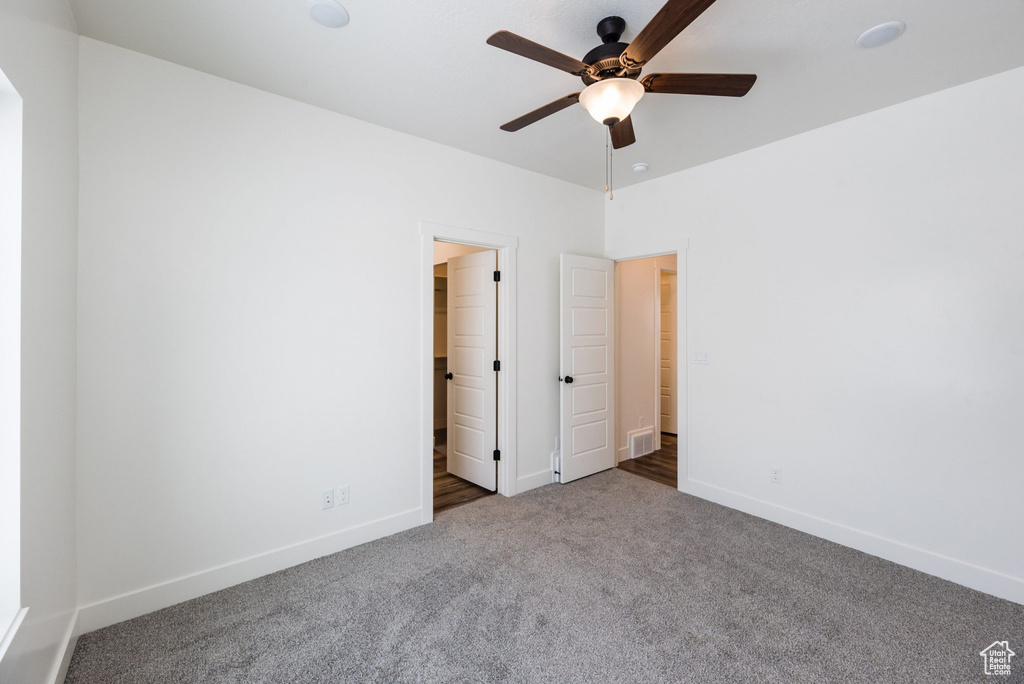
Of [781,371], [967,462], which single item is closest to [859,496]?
[967,462]

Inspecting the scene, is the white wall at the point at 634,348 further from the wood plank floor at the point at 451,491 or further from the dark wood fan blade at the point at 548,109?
the dark wood fan blade at the point at 548,109

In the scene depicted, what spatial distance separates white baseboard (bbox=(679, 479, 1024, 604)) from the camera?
2.32 m

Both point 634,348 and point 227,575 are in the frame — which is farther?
point 634,348

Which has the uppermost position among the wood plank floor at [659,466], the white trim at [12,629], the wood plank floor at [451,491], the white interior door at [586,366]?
the white interior door at [586,366]

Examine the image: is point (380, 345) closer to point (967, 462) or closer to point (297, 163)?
point (297, 163)

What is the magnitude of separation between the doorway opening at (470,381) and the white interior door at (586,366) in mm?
645

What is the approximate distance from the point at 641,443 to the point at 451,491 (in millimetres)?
2208

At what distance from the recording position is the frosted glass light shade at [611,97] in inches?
71.1

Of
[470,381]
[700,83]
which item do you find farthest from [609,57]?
[470,381]

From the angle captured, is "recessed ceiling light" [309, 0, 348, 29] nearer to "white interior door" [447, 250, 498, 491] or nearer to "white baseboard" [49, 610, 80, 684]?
"white interior door" [447, 250, 498, 491]

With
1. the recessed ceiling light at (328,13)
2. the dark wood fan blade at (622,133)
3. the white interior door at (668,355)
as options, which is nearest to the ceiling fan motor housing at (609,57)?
the dark wood fan blade at (622,133)

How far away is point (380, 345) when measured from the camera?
2.96 metres

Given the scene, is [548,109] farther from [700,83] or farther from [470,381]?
[470,381]

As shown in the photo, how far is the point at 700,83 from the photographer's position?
189cm
